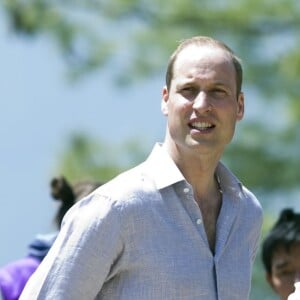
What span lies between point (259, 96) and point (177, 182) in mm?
7660

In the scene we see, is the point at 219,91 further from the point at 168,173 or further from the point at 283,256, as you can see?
the point at 283,256

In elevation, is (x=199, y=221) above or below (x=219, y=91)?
below

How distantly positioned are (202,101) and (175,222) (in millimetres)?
293

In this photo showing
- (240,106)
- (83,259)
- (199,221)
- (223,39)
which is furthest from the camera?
(223,39)

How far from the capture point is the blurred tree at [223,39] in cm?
1102

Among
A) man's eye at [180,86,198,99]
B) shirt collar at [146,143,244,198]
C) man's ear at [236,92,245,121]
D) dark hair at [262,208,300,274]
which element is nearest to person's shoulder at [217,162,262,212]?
shirt collar at [146,143,244,198]

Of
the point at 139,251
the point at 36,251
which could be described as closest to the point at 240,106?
the point at 139,251

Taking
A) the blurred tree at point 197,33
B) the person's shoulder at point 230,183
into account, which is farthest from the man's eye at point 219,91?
the blurred tree at point 197,33

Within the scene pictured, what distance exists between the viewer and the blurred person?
15.8ft

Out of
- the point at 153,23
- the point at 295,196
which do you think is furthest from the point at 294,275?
the point at 153,23

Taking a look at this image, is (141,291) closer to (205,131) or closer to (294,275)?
(205,131)

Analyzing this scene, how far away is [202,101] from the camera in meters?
3.61

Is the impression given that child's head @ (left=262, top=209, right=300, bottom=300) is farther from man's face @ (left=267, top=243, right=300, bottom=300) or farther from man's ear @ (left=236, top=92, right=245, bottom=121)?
man's ear @ (left=236, top=92, right=245, bottom=121)

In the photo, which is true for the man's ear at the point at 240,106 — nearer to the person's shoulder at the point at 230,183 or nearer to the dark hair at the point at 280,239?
the person's shoulder at the point at 230,183
